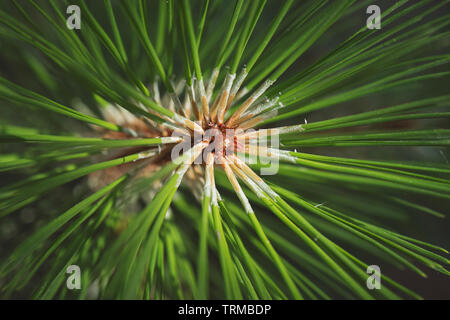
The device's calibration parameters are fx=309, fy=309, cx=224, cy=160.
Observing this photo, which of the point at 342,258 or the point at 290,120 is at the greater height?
the point at 290,120

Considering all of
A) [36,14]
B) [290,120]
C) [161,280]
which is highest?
Answer: [36,14]

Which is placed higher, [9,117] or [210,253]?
[9,117]

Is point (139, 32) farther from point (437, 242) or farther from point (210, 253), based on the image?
point (437, 242)

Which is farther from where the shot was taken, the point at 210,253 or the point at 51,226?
the point at 210,253
